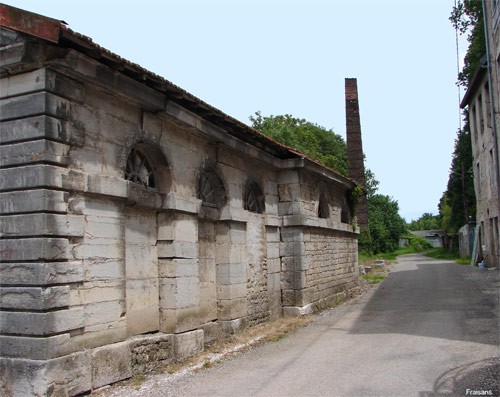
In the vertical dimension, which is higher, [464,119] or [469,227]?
[464,119]

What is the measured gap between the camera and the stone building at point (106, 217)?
518 centimetres

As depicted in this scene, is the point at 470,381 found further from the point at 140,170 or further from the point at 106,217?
the point at 140,170

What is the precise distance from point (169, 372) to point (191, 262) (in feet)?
5.59

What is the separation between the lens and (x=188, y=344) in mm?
7375

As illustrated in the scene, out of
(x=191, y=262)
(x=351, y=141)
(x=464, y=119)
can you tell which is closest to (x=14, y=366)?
(x=191, y=262)

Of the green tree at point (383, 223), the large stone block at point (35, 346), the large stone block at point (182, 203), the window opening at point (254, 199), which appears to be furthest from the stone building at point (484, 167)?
the green tree at point (383, 223)

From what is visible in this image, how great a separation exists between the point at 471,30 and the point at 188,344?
23.5 metres

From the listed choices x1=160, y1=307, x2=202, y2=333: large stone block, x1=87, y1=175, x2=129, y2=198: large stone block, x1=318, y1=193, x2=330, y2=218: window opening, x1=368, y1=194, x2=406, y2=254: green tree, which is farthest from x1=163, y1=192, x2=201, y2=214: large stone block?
x1=368, y1=194, x2=406, y2=254: green tree

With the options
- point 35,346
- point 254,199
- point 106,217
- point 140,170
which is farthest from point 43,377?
point 254,199

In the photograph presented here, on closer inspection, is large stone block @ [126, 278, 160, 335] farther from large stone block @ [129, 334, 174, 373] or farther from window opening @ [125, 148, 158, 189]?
window opening @ [125, 148, 158, 189]

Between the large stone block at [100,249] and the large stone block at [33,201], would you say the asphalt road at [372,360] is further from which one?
the large stone block at [33,201]

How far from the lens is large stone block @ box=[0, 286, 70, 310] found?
5.10 m

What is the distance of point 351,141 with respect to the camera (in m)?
24.0

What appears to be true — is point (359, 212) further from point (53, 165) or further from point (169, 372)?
point (53, 165)
